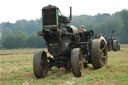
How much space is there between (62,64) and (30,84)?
2.42 metres

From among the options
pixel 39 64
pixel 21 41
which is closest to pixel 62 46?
pixel 39 64

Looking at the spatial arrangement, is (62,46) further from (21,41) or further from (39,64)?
(21,41)

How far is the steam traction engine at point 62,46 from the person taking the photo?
871 centimetres

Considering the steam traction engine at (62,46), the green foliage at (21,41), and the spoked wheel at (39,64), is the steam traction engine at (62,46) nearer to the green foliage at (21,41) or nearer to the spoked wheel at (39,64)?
the spoked wheel at (39,64)

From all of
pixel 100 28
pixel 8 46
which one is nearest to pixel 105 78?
pixel 8 46

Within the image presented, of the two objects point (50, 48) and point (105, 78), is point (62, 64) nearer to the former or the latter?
point (50, 48)

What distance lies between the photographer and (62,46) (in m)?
9.21

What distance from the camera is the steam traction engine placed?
8.71 m

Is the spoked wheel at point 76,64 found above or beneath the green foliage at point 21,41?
above

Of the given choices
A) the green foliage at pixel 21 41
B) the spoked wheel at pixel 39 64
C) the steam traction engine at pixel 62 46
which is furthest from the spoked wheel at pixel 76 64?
the green foliage at pixel 21 41

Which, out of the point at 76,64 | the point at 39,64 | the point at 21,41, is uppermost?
the point at 76,64

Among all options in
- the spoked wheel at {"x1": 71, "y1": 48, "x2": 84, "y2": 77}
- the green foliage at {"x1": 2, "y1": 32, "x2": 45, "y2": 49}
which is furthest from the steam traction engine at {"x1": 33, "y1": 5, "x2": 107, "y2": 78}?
the green foliage at {"x1": 2, "y1": 32, "x2": 45, "y2": 49}

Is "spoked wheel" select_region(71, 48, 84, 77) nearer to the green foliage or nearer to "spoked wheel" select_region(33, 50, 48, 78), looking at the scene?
"spoked wheel" select_region(33, 50, 48, 78)

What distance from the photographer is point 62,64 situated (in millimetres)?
9594
